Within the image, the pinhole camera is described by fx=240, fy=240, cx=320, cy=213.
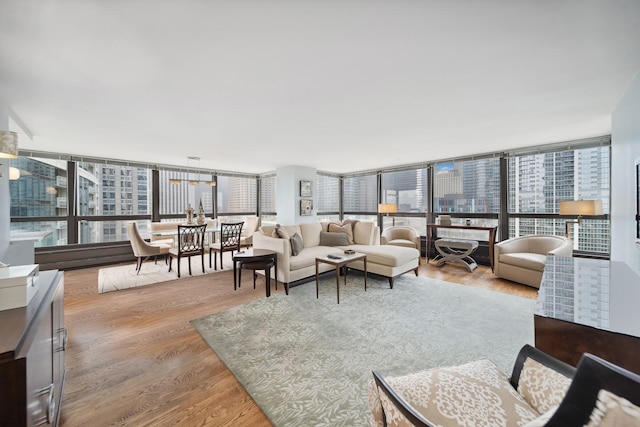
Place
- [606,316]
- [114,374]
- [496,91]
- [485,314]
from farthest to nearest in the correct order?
1. [485,314]
2. [496,91]
3. [114,374]
4. [606,316]

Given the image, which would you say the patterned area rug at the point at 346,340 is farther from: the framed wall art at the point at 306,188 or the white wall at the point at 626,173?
the framed wall art at the point at 306,188

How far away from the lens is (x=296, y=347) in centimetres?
210

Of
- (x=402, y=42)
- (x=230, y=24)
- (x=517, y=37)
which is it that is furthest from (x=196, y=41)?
(x=517, y=37)

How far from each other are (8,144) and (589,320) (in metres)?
3.64

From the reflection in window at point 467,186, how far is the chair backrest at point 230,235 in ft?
15.1

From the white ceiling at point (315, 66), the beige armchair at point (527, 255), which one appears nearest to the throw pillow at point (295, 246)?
the white ceiling at point (315, 66)

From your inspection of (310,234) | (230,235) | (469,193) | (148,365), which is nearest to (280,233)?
(310,234)

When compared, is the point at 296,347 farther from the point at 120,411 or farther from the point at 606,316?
the point at 606,316

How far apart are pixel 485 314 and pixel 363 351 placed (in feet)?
5.41

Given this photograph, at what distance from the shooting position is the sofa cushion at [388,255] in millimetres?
3602

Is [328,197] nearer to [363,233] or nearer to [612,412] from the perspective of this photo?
[363,233]

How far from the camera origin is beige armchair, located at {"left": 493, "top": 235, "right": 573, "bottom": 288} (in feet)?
11.6

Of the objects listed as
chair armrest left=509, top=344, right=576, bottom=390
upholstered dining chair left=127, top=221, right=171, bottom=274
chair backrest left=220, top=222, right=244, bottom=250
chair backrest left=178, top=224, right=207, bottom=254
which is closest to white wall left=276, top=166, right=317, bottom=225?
chair backrest left=220, top=222, right=244, bottom=250

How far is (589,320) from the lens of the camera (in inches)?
41.8
